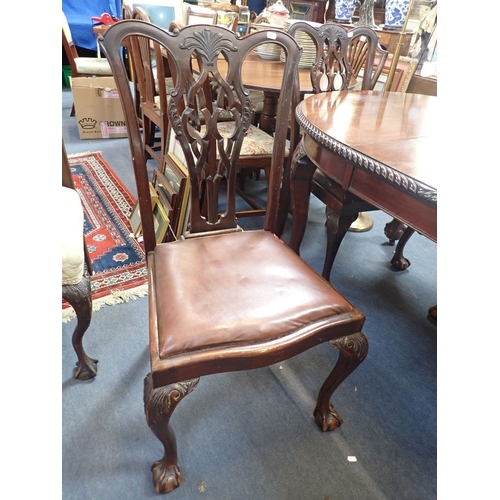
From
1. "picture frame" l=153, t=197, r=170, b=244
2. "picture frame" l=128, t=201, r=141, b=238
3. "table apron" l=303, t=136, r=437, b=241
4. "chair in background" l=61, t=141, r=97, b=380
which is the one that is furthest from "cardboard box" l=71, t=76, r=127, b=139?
"table apron" l=303, t=136, r=437, b=241

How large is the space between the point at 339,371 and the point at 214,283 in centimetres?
43

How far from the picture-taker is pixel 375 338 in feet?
4.79

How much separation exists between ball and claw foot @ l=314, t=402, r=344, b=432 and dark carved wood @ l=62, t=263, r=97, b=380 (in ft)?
2.47

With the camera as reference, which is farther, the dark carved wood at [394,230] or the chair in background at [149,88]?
the dark carved wood at [394,230]

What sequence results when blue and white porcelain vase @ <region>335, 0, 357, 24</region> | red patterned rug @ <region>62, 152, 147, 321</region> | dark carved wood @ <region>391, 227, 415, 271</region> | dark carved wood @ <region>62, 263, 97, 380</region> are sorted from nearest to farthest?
dark carved wood @ <region>62, 263, 97, 380</region>, red patterned rug @ <region>62, 152, 147, 321</region>, dark carved wood @ <region>391, 227, 415, 271</region>, blue and white porcelain vase @ <region>335, 0, 357, 24</region>

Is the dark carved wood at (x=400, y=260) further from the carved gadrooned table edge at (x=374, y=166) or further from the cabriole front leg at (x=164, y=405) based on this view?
the cabriole front leg at (x=164, y=405)

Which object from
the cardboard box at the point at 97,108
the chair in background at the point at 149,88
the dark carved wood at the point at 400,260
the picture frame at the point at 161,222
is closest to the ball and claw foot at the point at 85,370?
the picture frame at the point at 161,222

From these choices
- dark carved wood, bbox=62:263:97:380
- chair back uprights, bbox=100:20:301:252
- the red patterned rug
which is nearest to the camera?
chair back uprights, bbox=100:20:301:252

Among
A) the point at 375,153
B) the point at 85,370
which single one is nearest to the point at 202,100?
the point at 375,153

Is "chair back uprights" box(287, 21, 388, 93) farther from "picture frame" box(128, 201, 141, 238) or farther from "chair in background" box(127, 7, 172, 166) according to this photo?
"picture frame" box(128, 201, 141, 238)

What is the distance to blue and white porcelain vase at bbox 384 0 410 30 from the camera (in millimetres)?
2516

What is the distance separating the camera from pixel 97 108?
2.99 metres

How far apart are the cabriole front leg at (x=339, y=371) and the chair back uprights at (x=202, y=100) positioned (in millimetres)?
496

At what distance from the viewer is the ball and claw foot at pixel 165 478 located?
93 centimetres
